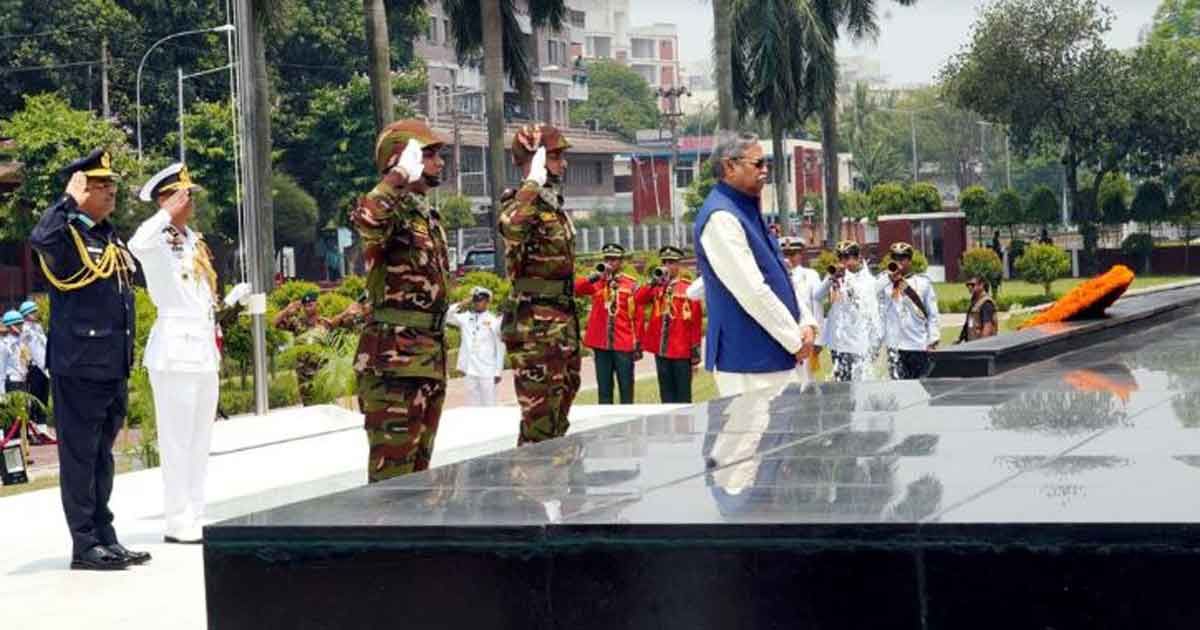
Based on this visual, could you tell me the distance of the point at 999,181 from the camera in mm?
159250

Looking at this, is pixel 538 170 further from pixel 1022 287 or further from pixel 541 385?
pixel 1022 287

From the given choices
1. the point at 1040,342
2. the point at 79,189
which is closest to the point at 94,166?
the point at 79,189

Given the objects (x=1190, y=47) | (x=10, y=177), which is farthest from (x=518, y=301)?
(x=1190, y=47)

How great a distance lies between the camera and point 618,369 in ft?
56.6

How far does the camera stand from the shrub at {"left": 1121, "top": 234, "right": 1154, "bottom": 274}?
189ft

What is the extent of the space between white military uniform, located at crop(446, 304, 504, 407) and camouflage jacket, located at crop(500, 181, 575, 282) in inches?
377

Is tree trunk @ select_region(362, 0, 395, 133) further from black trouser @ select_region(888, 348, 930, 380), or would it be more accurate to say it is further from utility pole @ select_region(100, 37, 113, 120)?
utility pole @ select_region(100, 37, 113, 120)

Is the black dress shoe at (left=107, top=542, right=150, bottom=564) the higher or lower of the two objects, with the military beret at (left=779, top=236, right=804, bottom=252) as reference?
lower

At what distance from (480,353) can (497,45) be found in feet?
59.0

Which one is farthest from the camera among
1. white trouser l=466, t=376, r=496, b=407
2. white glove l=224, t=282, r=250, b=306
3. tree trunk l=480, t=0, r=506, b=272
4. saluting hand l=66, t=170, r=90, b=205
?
tree trunk l=480, t=0, r=506, b=272

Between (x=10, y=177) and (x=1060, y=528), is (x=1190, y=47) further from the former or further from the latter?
(x=1060, y=528)

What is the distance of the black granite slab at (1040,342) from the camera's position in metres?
9.05

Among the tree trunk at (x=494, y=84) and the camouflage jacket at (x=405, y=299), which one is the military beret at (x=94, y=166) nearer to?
the camouflage jacket at (x=405, y=299)

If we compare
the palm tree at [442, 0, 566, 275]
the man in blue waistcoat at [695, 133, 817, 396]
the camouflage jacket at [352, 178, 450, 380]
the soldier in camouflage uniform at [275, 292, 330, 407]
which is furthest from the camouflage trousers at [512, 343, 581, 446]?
the palm tree at [442, 0, 566, 275]
